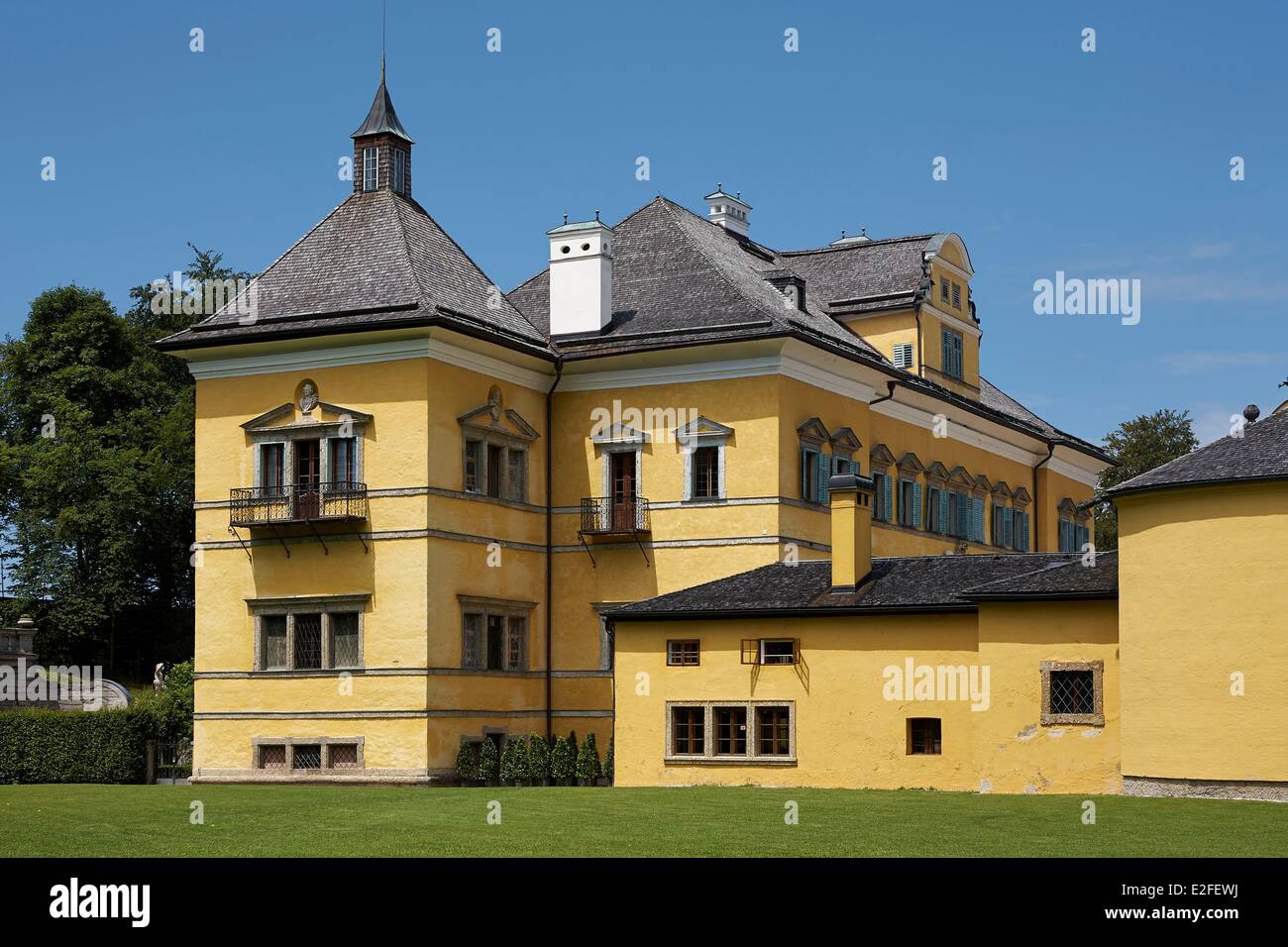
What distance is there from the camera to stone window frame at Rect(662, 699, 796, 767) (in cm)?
4391

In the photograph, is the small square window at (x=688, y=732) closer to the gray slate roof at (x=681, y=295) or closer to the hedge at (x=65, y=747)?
the gray slate roof at (x=681, y=295)

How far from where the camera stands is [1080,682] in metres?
39.2

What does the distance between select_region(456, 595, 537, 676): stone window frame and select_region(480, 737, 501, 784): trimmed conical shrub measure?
80.9 inches

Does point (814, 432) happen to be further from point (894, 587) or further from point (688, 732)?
point (688, 732)

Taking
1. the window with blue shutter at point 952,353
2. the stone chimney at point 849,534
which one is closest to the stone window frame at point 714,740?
the stone chimney at point 849,534

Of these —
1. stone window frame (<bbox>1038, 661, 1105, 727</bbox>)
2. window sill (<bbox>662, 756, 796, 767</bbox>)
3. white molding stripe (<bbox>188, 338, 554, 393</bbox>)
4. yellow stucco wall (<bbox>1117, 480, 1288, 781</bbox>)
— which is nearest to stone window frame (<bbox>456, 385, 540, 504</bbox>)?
white molding stripe (<bbox>188, 338, 554, 393</bbox>)

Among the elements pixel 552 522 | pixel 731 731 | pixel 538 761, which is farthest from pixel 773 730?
pixel 552 522

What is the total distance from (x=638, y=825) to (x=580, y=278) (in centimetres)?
2735

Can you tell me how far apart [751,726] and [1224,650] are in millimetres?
11748

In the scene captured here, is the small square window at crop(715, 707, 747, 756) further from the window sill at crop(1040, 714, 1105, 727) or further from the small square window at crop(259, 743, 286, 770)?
the small square window at crop(259, 743, 286, 770)

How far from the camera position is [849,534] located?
1734 inches

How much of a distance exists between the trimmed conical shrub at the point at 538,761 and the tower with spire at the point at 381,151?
53.7 feet

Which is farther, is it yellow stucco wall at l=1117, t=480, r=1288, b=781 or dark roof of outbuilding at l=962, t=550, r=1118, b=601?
dark roof of outbuilding at l=962, t=550, r=1118, b=601
